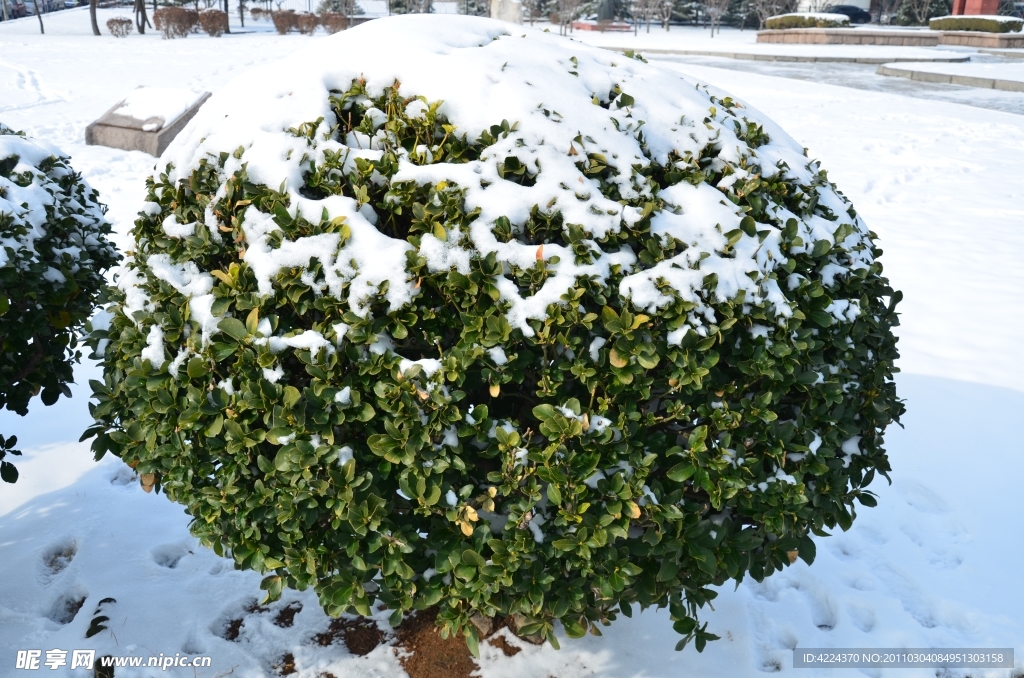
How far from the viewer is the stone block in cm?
1018

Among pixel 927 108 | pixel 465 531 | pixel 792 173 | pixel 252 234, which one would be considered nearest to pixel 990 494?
pixel 792 173

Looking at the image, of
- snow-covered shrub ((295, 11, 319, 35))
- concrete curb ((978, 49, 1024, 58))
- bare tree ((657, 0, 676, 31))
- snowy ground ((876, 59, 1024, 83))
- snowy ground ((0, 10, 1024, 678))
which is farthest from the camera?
bare tree ((657, 0, 676, 31))

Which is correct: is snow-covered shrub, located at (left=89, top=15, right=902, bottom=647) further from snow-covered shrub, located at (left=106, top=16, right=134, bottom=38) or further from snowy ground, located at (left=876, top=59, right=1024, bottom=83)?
snow-covered shrub, located at (left=106, top=16, right=134, bottom=38)

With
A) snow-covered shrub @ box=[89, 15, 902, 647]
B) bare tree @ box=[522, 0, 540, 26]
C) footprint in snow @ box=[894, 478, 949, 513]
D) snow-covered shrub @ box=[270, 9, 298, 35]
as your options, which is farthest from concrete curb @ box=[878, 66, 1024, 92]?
bare tree @ box=[522, 0, 540, 26]

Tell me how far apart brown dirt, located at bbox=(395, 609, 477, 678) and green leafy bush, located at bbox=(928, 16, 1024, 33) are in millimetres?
34362

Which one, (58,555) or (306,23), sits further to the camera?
(306,23)

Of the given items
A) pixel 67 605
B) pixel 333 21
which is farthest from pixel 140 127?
pixel 333 21

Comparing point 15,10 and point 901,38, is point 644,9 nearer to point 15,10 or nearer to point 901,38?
point 901,38

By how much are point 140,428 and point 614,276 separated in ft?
4.72

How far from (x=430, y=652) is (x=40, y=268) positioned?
6.46 feet

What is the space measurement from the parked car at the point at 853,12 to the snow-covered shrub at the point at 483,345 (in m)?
Result: 49.2

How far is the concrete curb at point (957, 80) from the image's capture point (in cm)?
1792

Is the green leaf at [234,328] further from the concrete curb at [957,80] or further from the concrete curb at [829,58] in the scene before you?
the concrete curb at [829,58]

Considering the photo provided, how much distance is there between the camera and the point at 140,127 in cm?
1022
